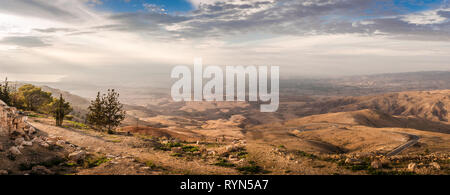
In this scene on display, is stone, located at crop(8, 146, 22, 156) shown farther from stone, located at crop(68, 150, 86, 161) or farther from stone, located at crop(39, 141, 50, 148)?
stone, located at crop(68, 150, 86, 161)

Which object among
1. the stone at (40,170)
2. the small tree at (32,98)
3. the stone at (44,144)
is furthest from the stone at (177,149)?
the small tree at (32,98)

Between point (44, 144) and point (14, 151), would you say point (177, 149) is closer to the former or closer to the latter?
point (44, 144)

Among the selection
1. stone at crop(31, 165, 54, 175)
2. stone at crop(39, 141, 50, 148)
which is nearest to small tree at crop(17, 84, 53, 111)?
stone at crop(39, 141, 50, 148)

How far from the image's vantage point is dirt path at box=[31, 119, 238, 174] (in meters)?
12.5

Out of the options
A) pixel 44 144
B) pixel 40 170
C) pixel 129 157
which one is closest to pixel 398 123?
pixel 129 157

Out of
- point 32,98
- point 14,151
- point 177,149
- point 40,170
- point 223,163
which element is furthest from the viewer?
point 32,98

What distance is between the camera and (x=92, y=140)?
2011cm

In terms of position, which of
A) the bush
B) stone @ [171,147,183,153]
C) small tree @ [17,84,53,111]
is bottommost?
stone @ [171,147,183,153]

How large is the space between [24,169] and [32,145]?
133 inches

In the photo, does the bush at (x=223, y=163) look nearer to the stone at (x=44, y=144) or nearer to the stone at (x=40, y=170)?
the stone at (x=40, y=170)

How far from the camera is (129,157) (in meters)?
15.4
